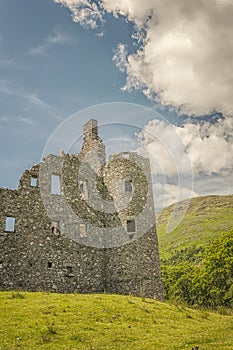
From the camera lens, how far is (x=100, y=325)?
46.0 feet

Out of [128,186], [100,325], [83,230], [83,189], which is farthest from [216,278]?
[100,325]

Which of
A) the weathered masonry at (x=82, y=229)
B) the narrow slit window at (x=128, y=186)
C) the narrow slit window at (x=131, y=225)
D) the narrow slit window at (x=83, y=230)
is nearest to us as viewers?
the weathered masonry at (x=82, y=229)

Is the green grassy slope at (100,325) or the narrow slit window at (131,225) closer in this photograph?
the green grassy slope at (100,325)

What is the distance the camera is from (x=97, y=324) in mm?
14102

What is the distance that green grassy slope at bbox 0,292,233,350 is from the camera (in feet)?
38.0

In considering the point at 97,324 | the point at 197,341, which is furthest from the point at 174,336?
the point at 97,324

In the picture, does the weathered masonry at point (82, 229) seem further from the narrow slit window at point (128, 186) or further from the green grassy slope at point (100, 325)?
the green grassy slope at point (100, 325)

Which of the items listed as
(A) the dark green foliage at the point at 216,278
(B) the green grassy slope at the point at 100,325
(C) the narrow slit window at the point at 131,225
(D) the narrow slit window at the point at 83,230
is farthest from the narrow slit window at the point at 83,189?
(A) the dark green foliage at the point at 216,278

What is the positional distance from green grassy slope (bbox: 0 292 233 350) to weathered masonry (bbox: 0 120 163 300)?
16.4 ft

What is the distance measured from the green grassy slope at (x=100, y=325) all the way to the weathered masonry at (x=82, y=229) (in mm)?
5004

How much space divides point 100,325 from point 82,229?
43.4 ft

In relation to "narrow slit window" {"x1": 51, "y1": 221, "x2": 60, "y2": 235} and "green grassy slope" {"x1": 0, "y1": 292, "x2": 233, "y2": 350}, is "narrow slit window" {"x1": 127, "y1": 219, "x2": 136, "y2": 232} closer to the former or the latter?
"narrow slit window" {"x1": 51, "y1": 221, "x2": 60, "y2": 235}

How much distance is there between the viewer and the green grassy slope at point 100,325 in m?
11.6

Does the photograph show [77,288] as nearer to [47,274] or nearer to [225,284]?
[47,274]
